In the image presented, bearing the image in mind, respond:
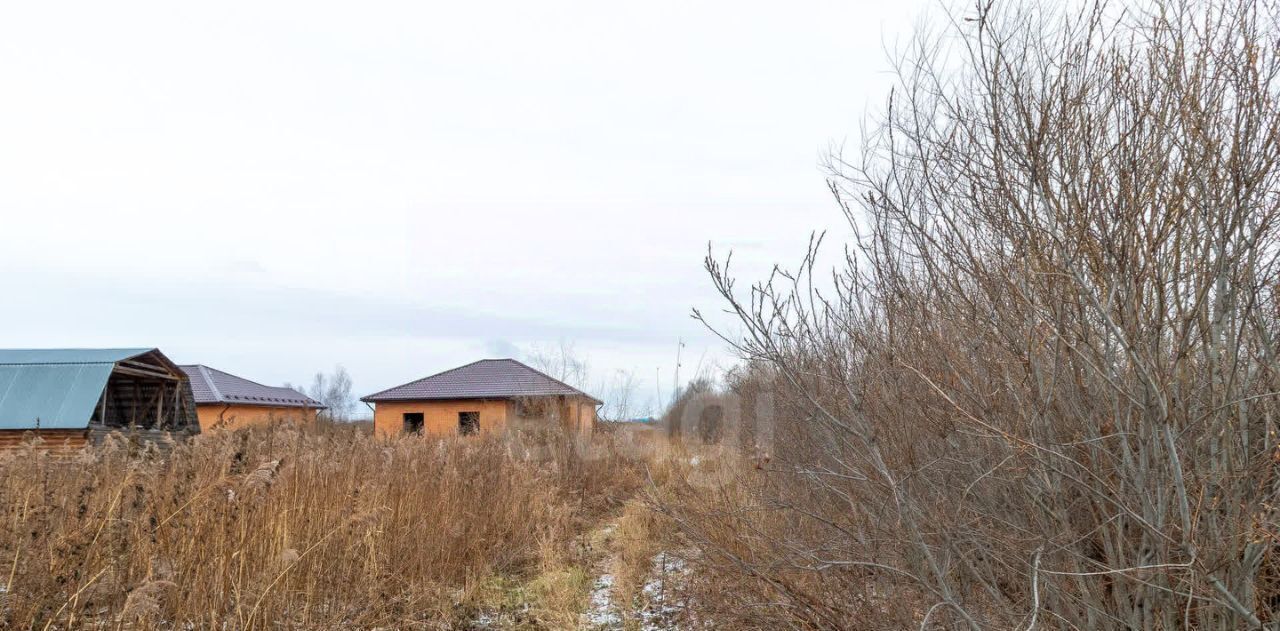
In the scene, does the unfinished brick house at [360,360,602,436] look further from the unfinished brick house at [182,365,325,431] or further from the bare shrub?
the bare shrub

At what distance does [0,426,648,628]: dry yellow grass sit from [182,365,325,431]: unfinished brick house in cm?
2323

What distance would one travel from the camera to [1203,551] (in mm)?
2248

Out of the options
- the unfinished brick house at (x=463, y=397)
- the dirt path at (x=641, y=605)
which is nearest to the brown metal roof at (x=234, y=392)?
the unfinished brick house at (x=463, y=397)

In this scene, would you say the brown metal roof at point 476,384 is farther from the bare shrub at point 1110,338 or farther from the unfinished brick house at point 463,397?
the bare shrub at point 1110,338

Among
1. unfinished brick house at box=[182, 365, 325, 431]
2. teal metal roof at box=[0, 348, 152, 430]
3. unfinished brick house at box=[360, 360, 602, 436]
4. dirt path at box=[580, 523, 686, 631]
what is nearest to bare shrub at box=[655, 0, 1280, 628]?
dirt path at box=[580, 523, 686, 631]

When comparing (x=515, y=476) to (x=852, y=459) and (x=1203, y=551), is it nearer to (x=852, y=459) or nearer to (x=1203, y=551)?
(x=852, y=459)

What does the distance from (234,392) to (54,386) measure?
50.9 ft

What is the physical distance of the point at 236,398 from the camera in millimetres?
31156

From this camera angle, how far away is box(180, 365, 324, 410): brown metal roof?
30.4 meters

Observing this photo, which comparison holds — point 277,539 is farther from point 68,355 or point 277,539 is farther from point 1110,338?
point 68,355

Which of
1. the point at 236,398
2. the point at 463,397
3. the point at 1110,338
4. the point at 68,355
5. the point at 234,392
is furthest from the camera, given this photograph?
the point at 234,392

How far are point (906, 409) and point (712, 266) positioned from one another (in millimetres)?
1153

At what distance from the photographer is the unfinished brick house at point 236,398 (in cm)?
2953

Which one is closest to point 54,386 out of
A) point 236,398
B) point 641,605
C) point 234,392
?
point 236,398
